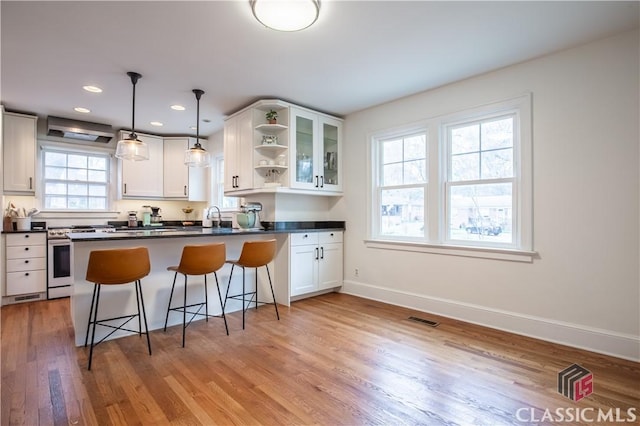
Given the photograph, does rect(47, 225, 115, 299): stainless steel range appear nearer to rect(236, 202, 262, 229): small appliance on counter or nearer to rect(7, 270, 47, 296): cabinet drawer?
rect(7, 270, 47, 296): cabinet drawer

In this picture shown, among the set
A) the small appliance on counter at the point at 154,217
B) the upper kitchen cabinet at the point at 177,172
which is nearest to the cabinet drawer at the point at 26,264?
the small appliance on counter at the point at 154,217

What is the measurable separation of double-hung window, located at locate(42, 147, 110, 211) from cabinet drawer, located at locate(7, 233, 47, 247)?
0.85 metres

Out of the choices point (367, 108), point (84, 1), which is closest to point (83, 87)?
point (84, 1)

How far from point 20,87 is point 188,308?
303cm

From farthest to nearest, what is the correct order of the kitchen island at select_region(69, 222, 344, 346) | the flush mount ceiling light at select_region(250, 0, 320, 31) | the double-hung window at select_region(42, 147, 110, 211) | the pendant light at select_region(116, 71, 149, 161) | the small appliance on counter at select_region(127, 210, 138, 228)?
the small appliance on counter at select_region(127, 210, 138, 228), the double-hung window at select_region(42, 147, 110, 211), the pendant light at select_region(116, 71, 149, 161), the kitchen island at select_region(69, 222, 344, 346), the flush mount ceiling light at select_region(250, 0, 320, 31)

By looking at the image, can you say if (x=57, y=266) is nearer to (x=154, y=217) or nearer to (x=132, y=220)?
(x=132, y=220)

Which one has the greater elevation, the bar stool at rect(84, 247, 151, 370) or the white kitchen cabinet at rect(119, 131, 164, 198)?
the white kitchen cabinet at rect(119, 131, 164, 198)

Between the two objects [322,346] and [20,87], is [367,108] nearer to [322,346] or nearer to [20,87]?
[322,346]

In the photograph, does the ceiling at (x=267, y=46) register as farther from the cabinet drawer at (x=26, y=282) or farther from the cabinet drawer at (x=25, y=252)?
the cabinet drawer at (x=26, y=282)

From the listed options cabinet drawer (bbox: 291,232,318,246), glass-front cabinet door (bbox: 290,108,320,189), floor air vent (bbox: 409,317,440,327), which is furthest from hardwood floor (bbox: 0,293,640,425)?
glass-front cabinet door (bbox: 290,108,320,189)

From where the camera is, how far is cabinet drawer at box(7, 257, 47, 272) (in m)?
4.09

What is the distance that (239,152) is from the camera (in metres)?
4.29

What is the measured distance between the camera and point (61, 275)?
14.4 feet

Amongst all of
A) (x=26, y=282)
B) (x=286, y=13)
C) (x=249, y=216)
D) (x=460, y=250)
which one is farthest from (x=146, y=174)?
(x=460, y=250)
